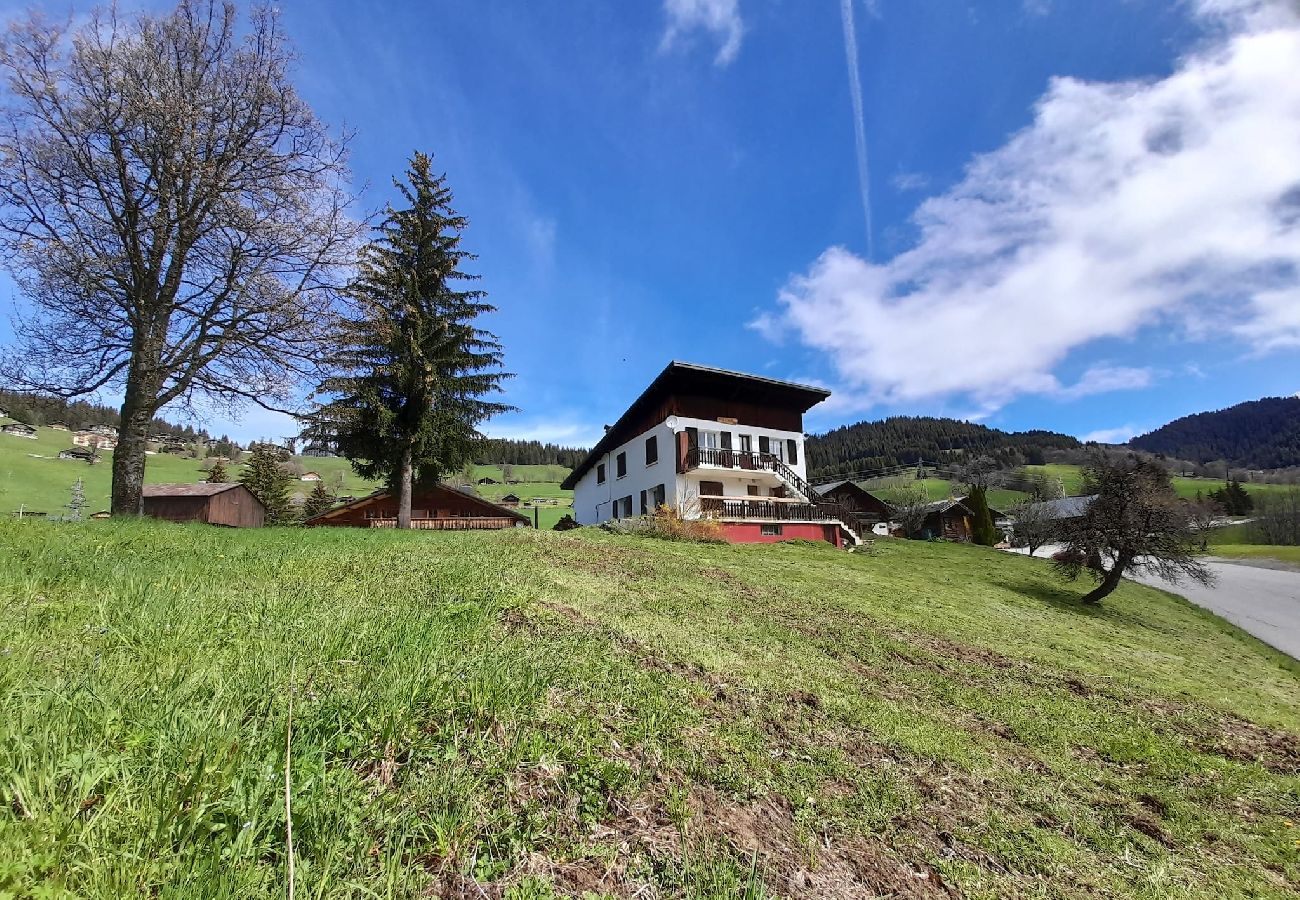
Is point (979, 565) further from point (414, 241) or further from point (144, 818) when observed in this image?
point (414, 241)

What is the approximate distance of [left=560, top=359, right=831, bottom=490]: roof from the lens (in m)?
26.4

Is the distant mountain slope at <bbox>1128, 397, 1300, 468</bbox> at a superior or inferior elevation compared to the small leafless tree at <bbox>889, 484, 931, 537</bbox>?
superior

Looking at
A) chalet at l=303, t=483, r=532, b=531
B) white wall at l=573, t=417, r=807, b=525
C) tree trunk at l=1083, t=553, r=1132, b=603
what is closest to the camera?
tree trunk at l=1083, t=553, r=1132, b=603

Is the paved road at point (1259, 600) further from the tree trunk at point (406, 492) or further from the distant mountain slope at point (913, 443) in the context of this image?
the distant mountain slope at point (913, 443)

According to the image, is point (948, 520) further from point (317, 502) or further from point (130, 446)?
point (317, 502)

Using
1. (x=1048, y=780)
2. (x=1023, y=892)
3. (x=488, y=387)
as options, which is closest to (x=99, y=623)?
(x=1023, y=892)

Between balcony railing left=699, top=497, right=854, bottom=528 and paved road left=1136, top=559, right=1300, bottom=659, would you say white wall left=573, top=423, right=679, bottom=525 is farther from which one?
paved road left=1136, top=559, right=1300, bottom=659

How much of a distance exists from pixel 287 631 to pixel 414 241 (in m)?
23.7

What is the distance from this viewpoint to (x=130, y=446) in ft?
42.1

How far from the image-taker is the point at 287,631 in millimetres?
3984

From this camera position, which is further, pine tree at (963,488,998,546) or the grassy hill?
the grassy hill

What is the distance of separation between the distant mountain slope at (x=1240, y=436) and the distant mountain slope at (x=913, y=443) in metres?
23.7

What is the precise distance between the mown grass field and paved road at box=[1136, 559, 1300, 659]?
15777mm

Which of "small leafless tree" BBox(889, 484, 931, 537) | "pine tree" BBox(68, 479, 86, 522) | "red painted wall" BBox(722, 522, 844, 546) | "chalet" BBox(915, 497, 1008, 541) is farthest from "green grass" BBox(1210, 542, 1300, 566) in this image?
"pine tree" BBox(68, 479, 86, 522)
